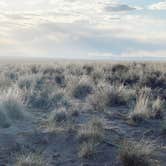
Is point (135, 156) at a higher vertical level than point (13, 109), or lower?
lower

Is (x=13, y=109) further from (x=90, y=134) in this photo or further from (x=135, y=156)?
(x=135, y=156)

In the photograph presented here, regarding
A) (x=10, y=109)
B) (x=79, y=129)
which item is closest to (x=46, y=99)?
(x=10, y=109)

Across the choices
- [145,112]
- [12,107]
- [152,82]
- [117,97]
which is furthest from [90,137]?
[152,82]

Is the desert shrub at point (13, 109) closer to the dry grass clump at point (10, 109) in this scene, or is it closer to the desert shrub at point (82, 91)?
the dry grass clump at point (10, 109)

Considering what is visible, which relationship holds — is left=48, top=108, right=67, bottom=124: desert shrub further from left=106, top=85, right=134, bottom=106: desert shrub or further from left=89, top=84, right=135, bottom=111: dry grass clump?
left=106, top=85, right=134, bottom=106: desert shrub

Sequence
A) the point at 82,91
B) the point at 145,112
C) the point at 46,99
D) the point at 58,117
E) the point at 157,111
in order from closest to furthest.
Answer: the point at 58,117 < the point at 145,112 < the point at 157,111 < the point at 46,99 < the point at 82,91

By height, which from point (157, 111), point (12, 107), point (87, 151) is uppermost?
point (12, 107)

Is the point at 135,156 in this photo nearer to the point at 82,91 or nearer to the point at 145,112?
the point at 145,112

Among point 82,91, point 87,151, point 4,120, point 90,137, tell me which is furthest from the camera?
point 82,91

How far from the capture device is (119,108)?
15805 mm

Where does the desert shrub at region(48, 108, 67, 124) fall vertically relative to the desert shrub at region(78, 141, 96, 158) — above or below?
above

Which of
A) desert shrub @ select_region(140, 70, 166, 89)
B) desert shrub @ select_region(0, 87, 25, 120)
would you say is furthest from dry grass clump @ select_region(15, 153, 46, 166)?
desert shrub @ select_region(140, 70, 166, 89)

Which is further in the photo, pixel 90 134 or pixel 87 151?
pixel 90 134

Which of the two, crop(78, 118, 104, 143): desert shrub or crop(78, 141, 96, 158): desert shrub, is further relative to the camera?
crop(78, 118, 104, 143): desert shrub
